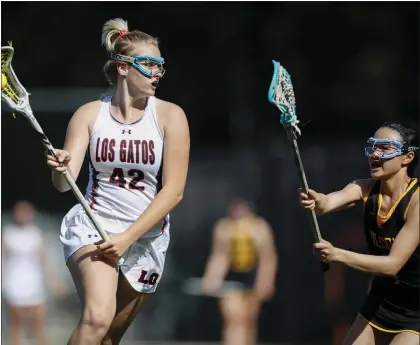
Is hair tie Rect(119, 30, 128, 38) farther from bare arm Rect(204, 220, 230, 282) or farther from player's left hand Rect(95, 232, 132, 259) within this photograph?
bare arm Rect(204, 220, 230, 282)

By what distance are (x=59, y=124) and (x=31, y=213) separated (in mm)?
1111

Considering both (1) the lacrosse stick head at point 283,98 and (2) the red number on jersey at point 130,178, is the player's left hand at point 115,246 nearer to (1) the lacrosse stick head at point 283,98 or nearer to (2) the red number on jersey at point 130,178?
(2) the red number on jersey at point 130,178

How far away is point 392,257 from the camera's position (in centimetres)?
571

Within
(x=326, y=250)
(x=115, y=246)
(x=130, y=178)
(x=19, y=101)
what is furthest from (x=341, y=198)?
(x=19, y=101)

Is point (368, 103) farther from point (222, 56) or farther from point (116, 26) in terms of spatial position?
point (116, 26)

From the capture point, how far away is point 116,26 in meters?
6.02

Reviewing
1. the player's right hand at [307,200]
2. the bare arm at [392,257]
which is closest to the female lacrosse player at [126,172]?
the player's right hand at [307,200]

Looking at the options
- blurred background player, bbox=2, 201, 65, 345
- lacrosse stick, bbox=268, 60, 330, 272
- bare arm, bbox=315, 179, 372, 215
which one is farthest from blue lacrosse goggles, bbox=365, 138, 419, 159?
blurred background player, bbox=2, 201, 65, 345

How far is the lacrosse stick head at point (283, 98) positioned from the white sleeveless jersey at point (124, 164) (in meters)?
0.82

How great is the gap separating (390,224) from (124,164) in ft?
4.96

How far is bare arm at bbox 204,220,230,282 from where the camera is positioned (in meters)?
12.7

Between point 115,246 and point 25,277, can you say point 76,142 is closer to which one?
point 115,246

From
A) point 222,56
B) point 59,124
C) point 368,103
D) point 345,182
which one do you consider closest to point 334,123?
point 368,103

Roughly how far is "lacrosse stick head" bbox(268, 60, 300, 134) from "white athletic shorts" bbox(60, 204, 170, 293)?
3.68 feet
